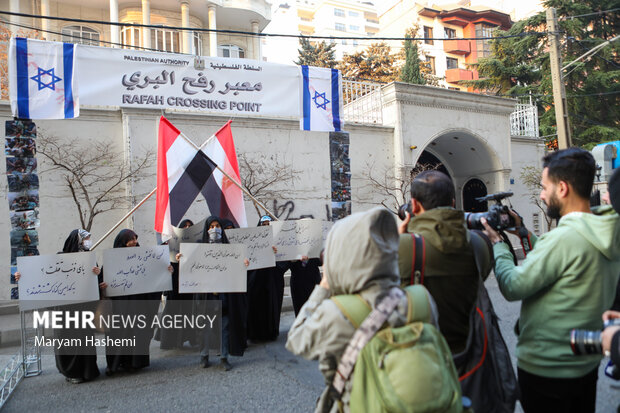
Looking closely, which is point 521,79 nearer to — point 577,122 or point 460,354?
point 577,122

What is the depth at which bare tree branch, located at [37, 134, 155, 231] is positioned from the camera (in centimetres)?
1054

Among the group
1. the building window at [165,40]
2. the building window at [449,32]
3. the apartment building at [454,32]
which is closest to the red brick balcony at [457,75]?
the apartment building at [454,32]

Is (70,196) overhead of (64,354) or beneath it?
overhead

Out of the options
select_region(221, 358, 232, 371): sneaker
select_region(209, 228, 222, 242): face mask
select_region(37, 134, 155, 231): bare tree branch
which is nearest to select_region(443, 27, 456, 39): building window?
select_region(37, 134, 155, 231): bare tree branch

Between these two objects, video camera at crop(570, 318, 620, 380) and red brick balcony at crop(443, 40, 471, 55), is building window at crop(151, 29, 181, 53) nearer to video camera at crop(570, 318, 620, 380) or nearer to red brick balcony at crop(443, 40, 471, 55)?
video camera at crop(570, 318, 620, 380)

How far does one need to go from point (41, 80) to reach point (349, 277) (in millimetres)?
7215

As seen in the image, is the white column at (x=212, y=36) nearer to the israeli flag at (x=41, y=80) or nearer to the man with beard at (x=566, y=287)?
the israeli flag at (x=41, y=80)

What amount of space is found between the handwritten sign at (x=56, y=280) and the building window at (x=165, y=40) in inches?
635

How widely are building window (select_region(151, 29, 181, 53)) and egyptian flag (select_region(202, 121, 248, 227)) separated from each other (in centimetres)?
1394

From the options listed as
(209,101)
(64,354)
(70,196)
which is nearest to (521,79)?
(209,101)

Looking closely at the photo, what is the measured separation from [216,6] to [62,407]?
19.8m

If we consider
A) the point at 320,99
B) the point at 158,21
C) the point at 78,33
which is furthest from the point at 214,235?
the point at 158,21

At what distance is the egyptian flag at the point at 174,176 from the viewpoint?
6.62 m

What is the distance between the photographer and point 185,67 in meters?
8.78
